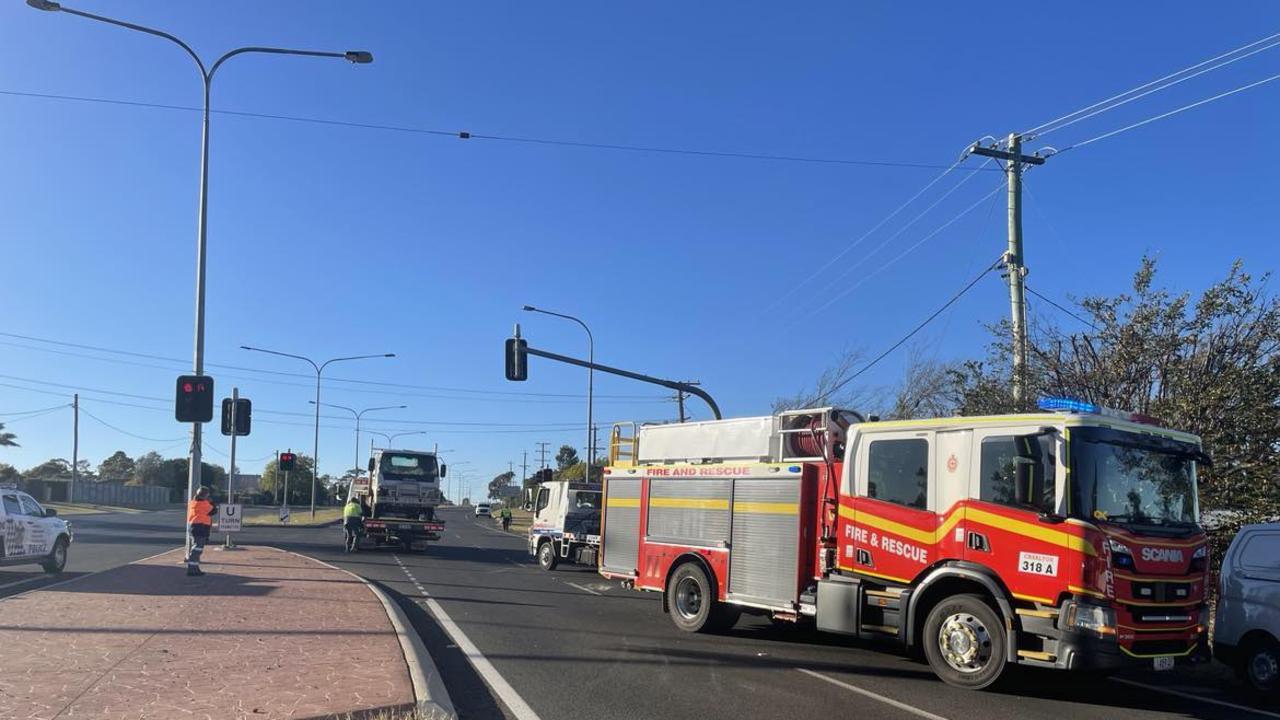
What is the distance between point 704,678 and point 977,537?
3065 mm

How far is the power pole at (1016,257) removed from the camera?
16.5 meters

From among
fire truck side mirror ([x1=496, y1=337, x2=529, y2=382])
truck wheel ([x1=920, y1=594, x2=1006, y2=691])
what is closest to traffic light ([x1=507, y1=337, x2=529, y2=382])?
fire truck side mirror ([x1=496, y1=337, x2=529, y2=382])

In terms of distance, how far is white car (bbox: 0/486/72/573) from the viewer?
1742cm

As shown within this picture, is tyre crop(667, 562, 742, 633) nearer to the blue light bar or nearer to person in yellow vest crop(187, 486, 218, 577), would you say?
the blue light bar

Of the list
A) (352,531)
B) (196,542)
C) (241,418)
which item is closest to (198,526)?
(196,542)

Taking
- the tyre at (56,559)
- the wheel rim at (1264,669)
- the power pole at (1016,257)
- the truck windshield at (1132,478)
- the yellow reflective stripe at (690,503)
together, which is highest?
the power pole at (1016,257)

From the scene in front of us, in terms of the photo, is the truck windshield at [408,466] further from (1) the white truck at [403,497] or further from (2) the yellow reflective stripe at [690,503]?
(2) the yellow reflective stripe at [690,503]

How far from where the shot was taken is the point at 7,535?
17.4 meters

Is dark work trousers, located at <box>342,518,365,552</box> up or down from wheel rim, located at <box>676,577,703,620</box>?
down

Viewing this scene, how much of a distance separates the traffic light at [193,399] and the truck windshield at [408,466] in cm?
1158

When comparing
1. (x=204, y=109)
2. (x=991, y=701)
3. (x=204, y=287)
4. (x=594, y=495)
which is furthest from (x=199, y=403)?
(x=991, y=701)

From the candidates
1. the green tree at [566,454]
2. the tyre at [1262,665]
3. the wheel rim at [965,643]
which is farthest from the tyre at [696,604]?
the green tree at [566,454]

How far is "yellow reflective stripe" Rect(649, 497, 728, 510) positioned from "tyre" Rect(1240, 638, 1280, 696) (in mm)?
6005

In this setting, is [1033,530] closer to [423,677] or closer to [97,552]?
[423,677]
